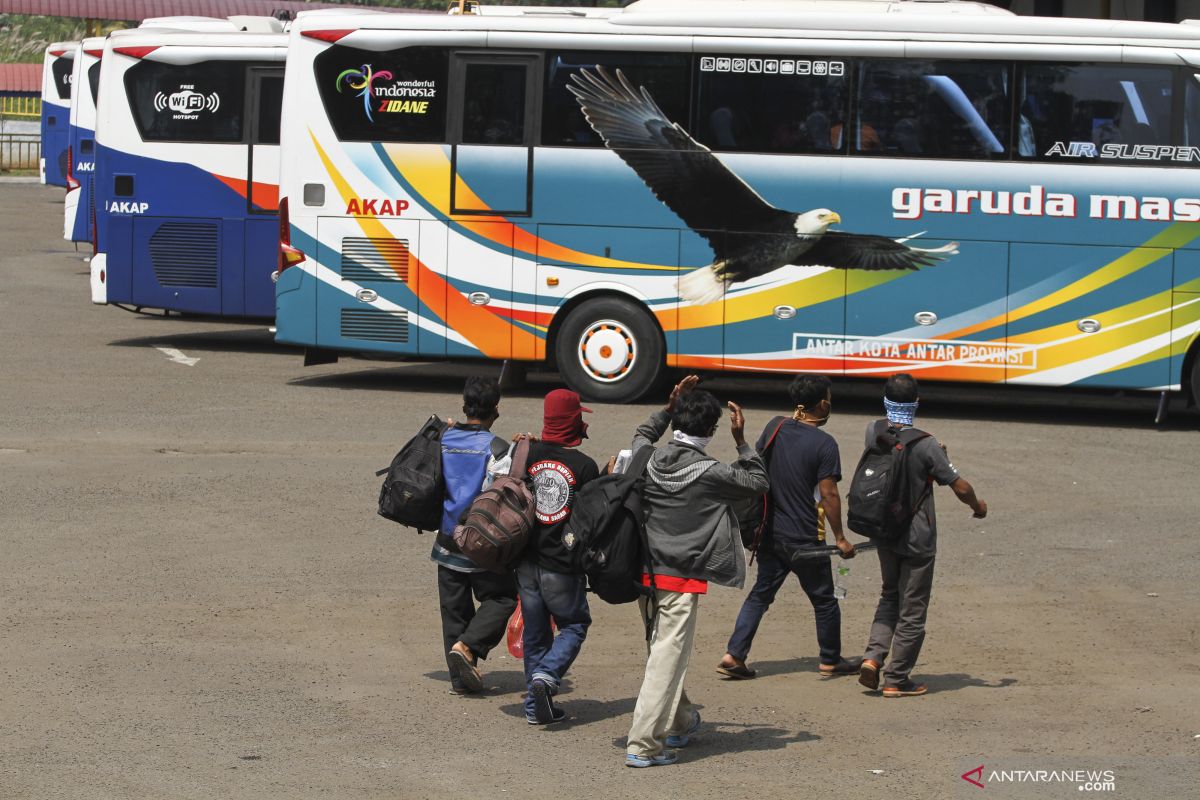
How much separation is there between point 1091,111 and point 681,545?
31.8 feet

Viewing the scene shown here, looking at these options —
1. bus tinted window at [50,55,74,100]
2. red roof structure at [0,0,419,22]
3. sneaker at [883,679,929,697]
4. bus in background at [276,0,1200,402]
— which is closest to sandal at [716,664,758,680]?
sneaker at [883,679,929,697]

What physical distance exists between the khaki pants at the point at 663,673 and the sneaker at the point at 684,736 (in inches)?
6.2

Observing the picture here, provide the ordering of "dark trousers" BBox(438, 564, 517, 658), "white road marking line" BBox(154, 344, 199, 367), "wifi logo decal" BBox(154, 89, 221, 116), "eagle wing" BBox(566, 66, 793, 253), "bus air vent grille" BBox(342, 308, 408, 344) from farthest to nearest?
1. "wifi logo decal" BBox(154, 89, 221, 116)
2. "white road marking line" BBox(154, 344, 199, 367)
3. "bus air vent grille" BBox(342, 308, 408, 344)
4. "eagle wing" BBox(566, 66, 793, 253)
5. "dark trousers" BBox(438, 564, 517, 658)

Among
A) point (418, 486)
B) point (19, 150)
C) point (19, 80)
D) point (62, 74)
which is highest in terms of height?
point (19, 80)

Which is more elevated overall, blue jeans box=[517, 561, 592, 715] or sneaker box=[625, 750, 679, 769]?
blue jeans box=[517, 561, 592, 715]

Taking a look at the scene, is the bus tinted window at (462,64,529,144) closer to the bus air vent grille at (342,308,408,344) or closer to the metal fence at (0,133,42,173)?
the bus air vent grille at (342,308,408,344)

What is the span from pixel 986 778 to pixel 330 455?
24.0 feet

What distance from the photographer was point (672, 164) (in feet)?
51.0

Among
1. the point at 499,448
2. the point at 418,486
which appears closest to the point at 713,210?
the point at 499,448

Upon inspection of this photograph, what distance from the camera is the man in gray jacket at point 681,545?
645 cm

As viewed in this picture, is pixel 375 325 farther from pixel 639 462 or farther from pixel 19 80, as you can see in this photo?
pixel 19 80

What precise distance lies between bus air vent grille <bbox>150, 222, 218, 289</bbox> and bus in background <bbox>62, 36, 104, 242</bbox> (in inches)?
209

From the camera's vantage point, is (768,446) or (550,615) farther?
(768,446)

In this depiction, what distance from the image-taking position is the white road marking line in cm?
1803
